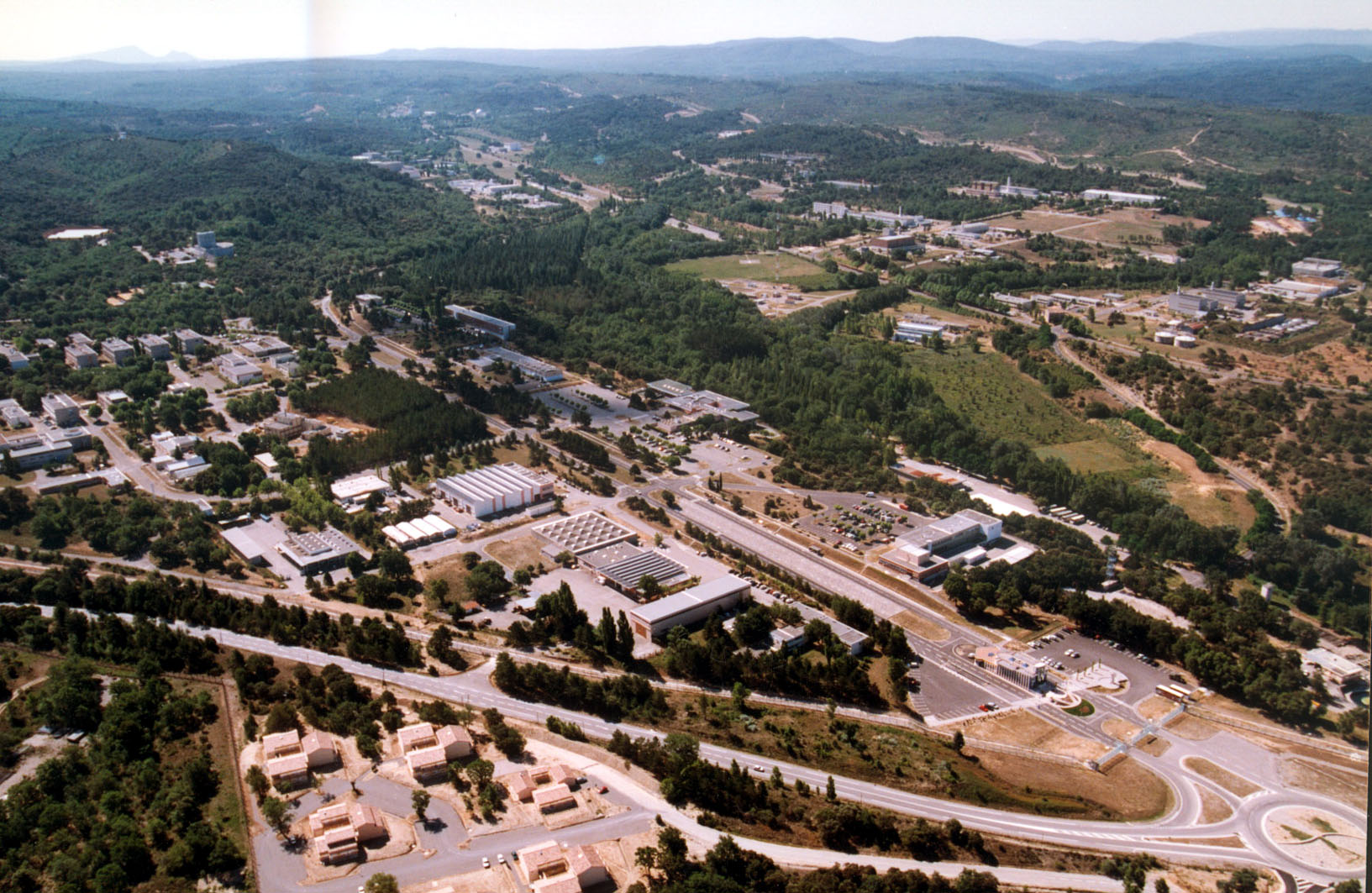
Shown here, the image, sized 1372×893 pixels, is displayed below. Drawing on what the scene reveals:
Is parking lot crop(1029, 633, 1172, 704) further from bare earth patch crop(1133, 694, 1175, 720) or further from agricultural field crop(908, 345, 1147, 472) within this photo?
agricultural field crop(908, 345, 1147, 472)

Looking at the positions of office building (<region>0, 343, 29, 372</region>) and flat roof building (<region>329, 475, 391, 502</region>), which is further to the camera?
office building (<region>0, 343, 29, 372</region>)

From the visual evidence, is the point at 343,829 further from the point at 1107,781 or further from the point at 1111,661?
the point at 1111,661

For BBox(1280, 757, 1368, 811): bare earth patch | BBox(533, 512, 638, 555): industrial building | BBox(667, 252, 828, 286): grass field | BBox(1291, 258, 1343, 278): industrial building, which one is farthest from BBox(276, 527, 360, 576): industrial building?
BBox(1291, 258, 1343, 278): industrial building

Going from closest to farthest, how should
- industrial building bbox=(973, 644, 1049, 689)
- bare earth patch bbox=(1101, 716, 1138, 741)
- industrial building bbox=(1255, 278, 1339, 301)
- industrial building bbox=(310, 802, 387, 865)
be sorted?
industrial building bbox=(310, 802, 387, 865) < bare earth patch bbox=(1101, 716, 1138, 741) < industrial building bbox=(973, 644, 1049, 689) < industrial building bbox=(1255, 278, 1339, 301)

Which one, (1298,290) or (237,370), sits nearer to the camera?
(237,370)

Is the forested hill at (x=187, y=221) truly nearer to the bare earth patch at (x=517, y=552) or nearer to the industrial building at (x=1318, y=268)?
the bare earth patch at (x=517, y=552)

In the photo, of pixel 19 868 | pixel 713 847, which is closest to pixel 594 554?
pixel 713 847

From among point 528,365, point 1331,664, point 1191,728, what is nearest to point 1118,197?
point 528,365
